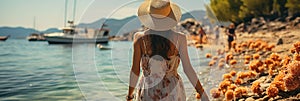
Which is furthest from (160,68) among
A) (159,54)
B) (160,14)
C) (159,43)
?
(160,14)

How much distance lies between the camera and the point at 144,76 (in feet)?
10.1

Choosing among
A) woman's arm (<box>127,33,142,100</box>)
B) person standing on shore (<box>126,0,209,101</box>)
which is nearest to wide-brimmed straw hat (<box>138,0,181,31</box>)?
person standing on shore (<box>126,0,209,101</box>)

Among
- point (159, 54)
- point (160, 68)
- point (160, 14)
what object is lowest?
point (160, 68)

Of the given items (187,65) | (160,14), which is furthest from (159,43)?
(187,65)

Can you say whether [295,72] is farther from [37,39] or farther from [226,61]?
[37,39]

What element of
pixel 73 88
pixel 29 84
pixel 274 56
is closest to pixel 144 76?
pixel 274 56

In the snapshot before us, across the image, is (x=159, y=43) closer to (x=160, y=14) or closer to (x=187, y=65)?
(x=160, y=14)

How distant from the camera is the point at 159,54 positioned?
2.88 m

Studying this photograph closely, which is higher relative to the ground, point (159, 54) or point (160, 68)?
point (159, 54)

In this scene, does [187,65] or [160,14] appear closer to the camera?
[160,14]

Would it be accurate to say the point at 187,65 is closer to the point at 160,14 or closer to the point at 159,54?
the point at 159,54

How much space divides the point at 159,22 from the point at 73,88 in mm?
8273

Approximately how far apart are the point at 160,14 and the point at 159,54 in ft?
1.15

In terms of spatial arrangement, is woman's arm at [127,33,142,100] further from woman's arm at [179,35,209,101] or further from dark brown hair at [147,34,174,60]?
woman's arm at [179,35,209,101]
